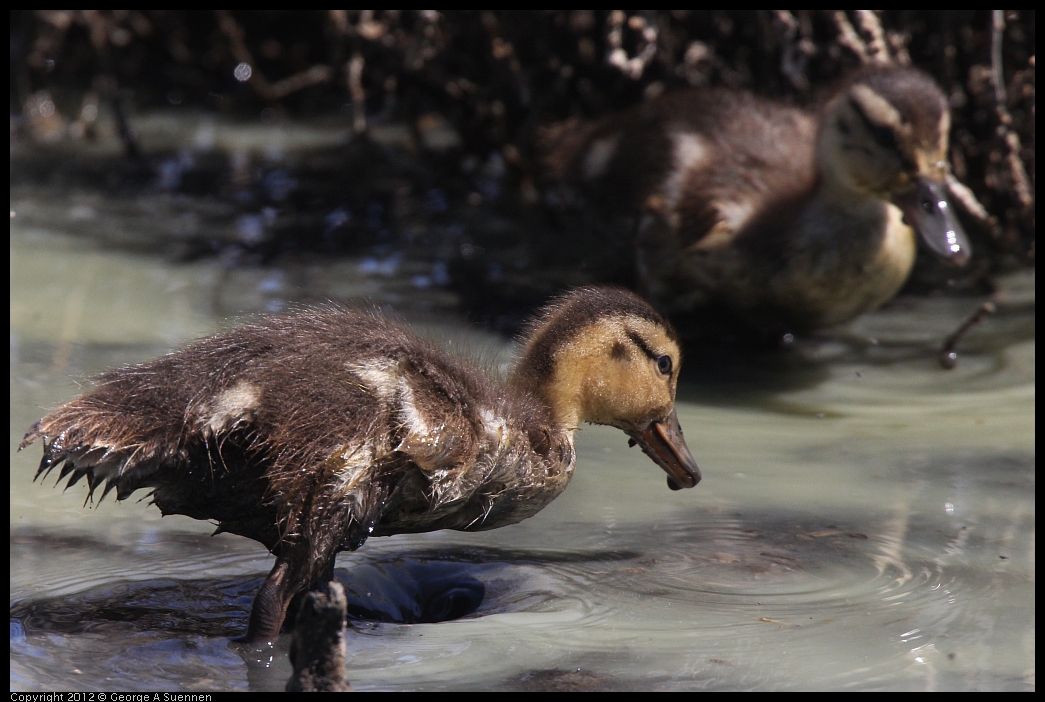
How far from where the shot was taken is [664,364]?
10.4 ft

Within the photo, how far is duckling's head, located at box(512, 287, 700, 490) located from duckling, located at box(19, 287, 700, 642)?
9 centimetres

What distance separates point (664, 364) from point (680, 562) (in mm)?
486

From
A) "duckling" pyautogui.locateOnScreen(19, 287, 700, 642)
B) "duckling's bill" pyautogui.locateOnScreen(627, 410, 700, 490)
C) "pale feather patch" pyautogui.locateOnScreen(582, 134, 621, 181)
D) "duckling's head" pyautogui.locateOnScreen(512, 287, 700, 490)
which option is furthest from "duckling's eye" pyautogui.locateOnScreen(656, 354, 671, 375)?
"pale feather patch" pyautogui.locateOnScreen(582, 134, 621, 181)

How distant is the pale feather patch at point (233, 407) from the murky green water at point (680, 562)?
42 centimetres

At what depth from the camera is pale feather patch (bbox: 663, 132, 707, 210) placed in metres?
4.90

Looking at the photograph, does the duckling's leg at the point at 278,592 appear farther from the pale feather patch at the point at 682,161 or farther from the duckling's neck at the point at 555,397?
the pale feather patch at the point at 682,161

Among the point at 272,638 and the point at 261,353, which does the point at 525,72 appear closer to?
the point at 261,353

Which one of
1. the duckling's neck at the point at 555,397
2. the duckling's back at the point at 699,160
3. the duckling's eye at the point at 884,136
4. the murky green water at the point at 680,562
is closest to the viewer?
the murky green water at the point at 680,562

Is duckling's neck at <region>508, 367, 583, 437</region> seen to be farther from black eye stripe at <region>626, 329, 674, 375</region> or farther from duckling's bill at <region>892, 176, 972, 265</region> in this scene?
duckling's bill at <region>892, 176, 972, 265</region>

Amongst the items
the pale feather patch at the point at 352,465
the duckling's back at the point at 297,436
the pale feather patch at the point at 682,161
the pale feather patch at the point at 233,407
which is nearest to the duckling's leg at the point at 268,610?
the duckling's back at the point at 297,436

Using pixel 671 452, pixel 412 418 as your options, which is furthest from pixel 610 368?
pixel 412 418

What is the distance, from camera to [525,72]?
6.21 m

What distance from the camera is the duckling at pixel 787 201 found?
454cm
